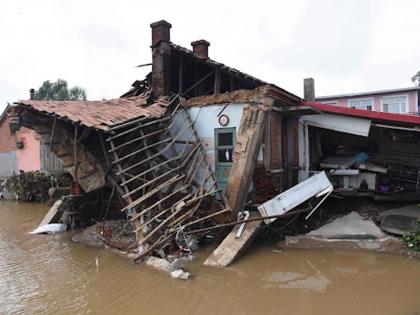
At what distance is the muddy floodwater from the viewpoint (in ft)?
18.0

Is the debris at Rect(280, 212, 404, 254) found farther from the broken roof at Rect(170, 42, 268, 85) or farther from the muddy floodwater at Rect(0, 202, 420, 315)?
the broken roof at Rect(170, 42, 268, 85)

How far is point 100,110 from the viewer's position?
10.3 meters

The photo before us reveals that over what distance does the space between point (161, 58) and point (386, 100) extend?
20644mm

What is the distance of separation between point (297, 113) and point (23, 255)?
8.30 metres

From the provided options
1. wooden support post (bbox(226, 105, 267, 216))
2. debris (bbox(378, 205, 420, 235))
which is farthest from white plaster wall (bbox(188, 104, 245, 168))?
debris (bbox(378, 205, 420, 235))

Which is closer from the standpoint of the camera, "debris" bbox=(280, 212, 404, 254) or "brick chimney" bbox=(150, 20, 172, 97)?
"debris" bbox=(280, 212, 404, 254)

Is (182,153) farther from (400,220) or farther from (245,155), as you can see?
(400,220)

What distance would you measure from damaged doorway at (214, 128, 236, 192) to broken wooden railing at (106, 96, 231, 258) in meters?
0.44

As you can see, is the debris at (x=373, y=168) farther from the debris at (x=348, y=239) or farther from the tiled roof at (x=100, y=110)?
the tiled roof at (x=100, y=110)

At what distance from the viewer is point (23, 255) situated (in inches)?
347

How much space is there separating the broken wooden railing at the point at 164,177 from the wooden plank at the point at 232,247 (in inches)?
26.9

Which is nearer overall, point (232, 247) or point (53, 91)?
point (232, 247)

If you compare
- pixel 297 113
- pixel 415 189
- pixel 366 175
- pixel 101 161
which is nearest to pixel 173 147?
pixel 101 161

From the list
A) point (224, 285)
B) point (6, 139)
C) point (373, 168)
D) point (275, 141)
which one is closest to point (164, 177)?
point (275, 141)
